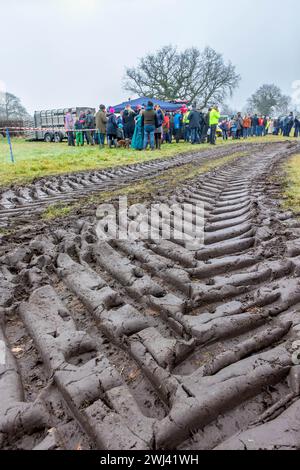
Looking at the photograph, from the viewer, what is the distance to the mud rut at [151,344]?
1397 millimetres

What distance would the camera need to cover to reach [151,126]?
13.5 m

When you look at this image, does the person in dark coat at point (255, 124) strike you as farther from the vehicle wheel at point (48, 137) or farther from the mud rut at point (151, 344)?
the mud rut at point (151, 344)

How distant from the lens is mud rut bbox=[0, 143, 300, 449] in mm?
1397

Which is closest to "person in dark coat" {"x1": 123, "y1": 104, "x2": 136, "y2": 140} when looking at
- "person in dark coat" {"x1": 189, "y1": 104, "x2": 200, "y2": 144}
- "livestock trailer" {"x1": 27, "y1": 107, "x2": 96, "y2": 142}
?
"person in dark coat" {"x1": 189, "y1": 104, "x2": 200, "y2": 144}

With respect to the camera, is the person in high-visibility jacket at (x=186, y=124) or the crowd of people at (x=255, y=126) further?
the crowd of people at (x=255, y=126)

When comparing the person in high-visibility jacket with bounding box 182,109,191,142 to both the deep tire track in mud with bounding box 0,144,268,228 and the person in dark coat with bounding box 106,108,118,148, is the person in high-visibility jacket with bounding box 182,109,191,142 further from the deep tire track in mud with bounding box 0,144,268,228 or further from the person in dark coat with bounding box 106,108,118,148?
the deep tire track in mud with bounding box 0,144,268,228

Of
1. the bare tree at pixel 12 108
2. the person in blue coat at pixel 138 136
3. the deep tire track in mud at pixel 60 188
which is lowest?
the deep tire track in mud at pixel 60 188

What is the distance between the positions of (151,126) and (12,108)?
51.7m

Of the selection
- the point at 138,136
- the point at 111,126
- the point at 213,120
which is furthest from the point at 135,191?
the point at 213,120

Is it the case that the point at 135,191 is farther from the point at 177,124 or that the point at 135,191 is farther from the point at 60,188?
the point at 177,124

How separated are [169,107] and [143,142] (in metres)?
11.0

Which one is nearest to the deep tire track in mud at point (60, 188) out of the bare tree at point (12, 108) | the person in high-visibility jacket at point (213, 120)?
the person in high-visibility jacket at point (213, 120)

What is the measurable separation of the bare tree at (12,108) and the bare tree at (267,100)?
35419 millimetres

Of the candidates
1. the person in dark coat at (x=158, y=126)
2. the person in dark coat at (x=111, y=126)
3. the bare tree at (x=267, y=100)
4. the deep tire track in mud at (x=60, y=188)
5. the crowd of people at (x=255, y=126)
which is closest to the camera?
the deep tire track in mud at (x=60, y=188)
